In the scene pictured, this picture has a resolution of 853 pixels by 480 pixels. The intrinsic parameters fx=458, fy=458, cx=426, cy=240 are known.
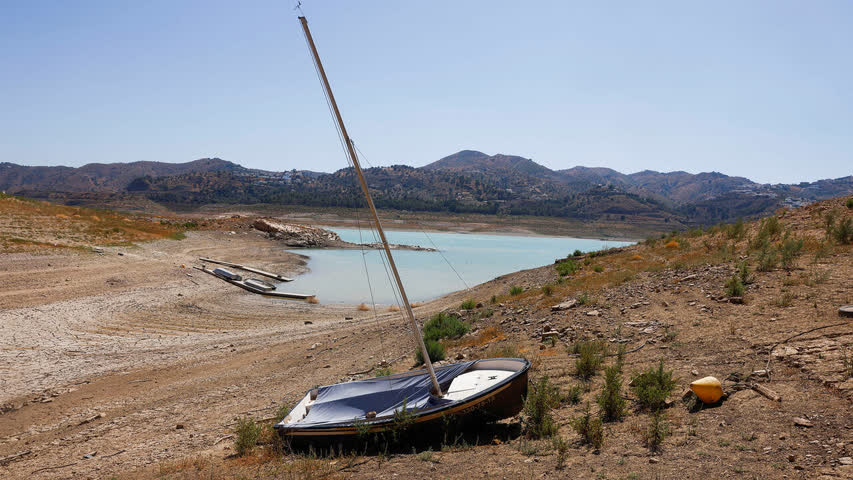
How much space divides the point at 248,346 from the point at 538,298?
917 cm

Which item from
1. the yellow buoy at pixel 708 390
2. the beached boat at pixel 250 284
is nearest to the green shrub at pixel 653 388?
the yellow buoy at pixel 708 390

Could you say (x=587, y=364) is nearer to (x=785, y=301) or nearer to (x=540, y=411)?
(x=540, y=411)

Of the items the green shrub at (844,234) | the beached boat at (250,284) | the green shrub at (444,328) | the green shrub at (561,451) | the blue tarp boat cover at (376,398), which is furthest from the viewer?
the beached boat at (250,284)

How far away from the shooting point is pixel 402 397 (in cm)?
714

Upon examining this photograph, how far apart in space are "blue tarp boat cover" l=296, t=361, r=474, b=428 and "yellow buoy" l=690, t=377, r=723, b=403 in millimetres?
3220

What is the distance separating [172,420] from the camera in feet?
28.3

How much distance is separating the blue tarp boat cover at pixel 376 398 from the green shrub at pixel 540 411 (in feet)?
3.83

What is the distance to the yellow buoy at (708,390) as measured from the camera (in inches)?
228

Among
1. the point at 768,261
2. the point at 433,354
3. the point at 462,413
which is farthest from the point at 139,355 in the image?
the point at 768,261

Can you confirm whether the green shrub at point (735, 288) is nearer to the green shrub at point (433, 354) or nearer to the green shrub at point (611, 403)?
the green shrub at point (611, 403)

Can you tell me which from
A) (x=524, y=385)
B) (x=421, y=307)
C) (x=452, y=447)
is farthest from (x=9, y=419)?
(x=421, y=307)

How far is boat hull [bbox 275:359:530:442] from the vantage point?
6.23m

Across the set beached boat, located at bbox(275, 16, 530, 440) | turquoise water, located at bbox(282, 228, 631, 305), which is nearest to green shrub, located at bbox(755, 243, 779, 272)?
beached boat, located at bbox(275, 16, 530, 440)

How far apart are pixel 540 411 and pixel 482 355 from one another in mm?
3961
